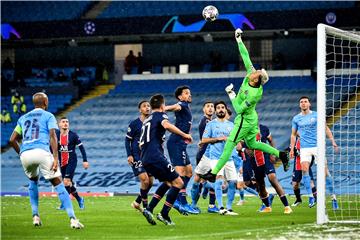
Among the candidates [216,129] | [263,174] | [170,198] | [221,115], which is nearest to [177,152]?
[216,129]

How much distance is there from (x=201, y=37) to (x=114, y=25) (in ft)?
14.5

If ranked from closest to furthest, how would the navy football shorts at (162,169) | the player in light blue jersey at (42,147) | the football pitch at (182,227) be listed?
the football pitch at (182,227)
the player in light blue jersey at (42,147)
the navy football shorts at (162,169)

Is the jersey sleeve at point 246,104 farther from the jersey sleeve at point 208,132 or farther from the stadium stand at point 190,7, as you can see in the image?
the stadium stand at point 190,7

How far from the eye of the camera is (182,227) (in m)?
14.8

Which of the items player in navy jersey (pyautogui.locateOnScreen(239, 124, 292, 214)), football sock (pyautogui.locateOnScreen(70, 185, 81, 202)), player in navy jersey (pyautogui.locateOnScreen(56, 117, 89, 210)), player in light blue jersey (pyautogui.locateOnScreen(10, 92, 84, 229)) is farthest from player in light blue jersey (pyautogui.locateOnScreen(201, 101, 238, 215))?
player in light blue jersey (pyautogui.locateOnScreen(10, 92, 84, 229))

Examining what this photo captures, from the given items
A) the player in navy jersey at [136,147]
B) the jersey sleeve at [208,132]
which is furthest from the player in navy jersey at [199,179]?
the player in navy jersey at [136,147]

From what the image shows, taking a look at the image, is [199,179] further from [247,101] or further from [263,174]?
[247,101]

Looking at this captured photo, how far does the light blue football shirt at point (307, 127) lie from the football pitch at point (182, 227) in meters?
1.85

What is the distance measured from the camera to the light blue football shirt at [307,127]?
2045 centimetres

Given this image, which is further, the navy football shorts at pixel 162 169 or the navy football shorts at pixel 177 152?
the navy football shorts at pixel 177 152

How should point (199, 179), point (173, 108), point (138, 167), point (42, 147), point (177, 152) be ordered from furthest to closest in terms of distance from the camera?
point (199, 179), point (177, 152), point (138, 167), point (173, 108), point (42, 147)

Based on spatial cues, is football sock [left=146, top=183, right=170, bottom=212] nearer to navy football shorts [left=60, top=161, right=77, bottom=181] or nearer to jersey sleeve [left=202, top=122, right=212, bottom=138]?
jersey sleeve [left=202, top=122, right=212, bottom=138]

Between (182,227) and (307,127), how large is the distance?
21.7 feet

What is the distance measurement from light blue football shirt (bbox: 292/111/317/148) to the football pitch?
1848 millimetres
